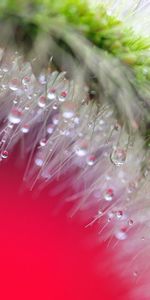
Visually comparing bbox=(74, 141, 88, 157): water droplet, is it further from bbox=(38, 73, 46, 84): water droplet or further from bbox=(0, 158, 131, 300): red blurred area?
bbox=(0, 158, 131, 300): red blurred area

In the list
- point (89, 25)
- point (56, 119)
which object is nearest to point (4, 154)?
point (56, 119)

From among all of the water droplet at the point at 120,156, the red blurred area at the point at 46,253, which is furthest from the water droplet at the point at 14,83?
the red blurred area at the point at 46,253

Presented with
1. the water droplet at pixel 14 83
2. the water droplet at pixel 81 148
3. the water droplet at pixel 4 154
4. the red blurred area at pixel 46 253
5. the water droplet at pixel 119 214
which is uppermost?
the water droplet at pixel 14 83

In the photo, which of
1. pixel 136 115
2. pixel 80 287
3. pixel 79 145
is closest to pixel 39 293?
pixel 80 287

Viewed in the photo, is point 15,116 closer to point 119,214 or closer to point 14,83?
point 14,83

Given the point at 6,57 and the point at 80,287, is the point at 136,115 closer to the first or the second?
the point at 6,57

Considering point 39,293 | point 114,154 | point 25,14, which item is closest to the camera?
point 25,14

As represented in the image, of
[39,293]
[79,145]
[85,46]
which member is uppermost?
[85,46]

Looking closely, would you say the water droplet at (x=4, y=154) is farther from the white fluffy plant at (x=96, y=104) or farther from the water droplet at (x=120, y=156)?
the water droplet at (x=120, y=156)
